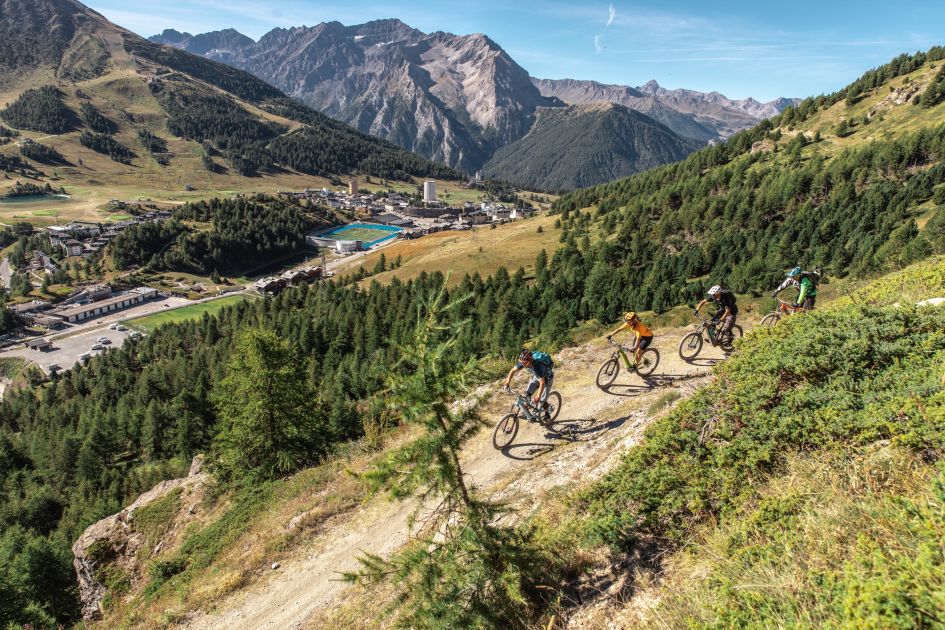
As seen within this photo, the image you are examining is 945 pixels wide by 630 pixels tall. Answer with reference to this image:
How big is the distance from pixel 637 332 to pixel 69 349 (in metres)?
139

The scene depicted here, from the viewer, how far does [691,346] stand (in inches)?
728

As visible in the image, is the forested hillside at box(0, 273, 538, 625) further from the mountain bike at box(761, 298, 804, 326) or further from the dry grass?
the mountain bike at box(761, 298, 804, 326)

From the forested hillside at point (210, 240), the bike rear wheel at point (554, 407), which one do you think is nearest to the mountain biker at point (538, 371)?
the bike rear wheel at point (554, 407)

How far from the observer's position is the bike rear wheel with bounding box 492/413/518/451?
15.1m

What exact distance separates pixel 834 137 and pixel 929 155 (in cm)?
3400

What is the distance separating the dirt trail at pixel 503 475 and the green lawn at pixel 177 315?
399 ft

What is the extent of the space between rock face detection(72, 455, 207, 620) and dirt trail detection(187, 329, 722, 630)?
27.1 ft

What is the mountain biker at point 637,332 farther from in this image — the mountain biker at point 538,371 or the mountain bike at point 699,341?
the mountain biker at point 538,371

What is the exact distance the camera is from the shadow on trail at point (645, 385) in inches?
673

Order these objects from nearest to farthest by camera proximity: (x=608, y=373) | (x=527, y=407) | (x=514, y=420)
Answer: (x=527, y=407) → (x=514, y=420) → (x=608, y=373)

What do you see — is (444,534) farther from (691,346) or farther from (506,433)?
(691,346)

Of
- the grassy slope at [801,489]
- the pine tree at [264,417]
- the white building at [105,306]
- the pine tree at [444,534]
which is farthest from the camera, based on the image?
the white building at [105,306]

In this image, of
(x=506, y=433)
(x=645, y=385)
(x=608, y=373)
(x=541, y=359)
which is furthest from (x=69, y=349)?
(x=645, y=385)

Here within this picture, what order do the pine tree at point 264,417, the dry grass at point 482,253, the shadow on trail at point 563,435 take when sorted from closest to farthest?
the shadow on trail at point 563,435 → the pine tree at point 264,417 → the dry grass at point 482,253
